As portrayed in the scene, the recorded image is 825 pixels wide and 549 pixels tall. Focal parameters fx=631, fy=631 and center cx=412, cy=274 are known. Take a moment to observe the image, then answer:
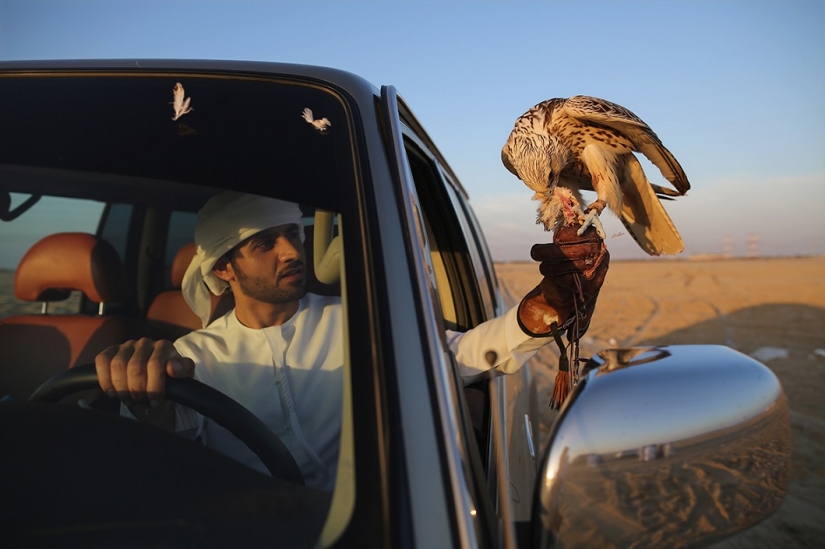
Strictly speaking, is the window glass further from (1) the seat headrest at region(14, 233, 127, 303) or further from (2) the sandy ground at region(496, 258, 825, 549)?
(2) the sandy ground at region(496, 258, 825, 549)

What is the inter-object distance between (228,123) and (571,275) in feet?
2.34

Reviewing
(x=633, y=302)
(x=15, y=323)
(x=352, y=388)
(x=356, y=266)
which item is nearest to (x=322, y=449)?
(x=352, y=388)

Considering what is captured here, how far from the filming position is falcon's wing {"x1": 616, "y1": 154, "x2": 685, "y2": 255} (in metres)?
1.83

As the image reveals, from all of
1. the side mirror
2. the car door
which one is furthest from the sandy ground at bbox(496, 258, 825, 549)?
the side mirror

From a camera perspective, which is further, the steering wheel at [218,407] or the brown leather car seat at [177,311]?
the brown leather car seat at [177,311]

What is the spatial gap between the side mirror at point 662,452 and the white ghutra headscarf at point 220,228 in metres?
0.57

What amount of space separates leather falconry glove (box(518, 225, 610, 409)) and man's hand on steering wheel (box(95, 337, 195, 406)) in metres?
0.70

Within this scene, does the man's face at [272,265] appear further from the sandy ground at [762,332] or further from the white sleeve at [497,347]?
the sandy ground at [762,332]

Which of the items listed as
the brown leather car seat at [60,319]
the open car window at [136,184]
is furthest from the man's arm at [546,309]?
the brown leather car seat at [60,319]

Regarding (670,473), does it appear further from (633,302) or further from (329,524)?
(633,302)

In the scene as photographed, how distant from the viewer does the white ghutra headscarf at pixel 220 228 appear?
111 cm

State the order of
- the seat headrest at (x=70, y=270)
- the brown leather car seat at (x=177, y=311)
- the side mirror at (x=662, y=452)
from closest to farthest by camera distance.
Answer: the side mirror at (x=662, y=452) → the brown leather car seat at (x=177, y=311) → the seat headrest at (x=70, y=270)

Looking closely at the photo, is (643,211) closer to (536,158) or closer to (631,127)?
(631,127)

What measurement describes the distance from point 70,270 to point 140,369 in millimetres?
436
